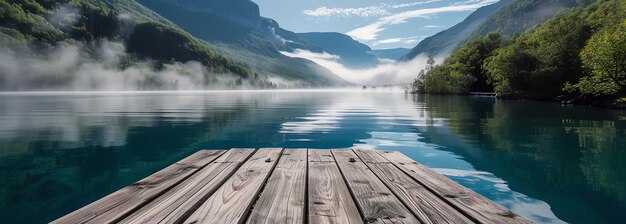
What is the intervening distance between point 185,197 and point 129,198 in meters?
0.55

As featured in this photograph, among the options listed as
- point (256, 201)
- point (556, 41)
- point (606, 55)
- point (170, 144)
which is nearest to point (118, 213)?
point (256, 201)

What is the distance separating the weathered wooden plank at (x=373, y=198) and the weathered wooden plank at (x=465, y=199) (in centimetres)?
54

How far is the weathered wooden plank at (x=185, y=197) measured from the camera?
135 inches

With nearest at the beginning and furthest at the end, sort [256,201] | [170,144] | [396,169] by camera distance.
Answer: [256,201] → [396,169] → [170,144]

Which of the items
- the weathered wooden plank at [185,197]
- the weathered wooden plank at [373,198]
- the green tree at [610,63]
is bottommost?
the weathered wooden plank at [373,198]

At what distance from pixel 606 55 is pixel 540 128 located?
31.3 meters

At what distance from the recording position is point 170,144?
1553cm

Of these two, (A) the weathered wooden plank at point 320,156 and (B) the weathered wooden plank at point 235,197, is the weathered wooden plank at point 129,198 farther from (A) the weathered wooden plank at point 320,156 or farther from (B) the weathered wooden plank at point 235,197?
(A) the weathered wooden plank at point 320,156

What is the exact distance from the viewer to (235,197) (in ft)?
13.4

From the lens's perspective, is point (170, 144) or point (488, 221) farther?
point (170, 144)

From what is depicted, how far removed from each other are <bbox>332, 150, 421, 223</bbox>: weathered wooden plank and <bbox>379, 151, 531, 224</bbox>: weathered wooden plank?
544mm

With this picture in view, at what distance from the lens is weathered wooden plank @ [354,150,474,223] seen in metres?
3.49

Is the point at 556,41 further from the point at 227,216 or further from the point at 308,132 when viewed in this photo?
the point at 227,216

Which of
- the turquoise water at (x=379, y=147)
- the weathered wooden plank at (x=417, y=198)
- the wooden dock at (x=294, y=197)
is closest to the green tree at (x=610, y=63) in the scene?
the turquoise water at (x=379, y=147)
